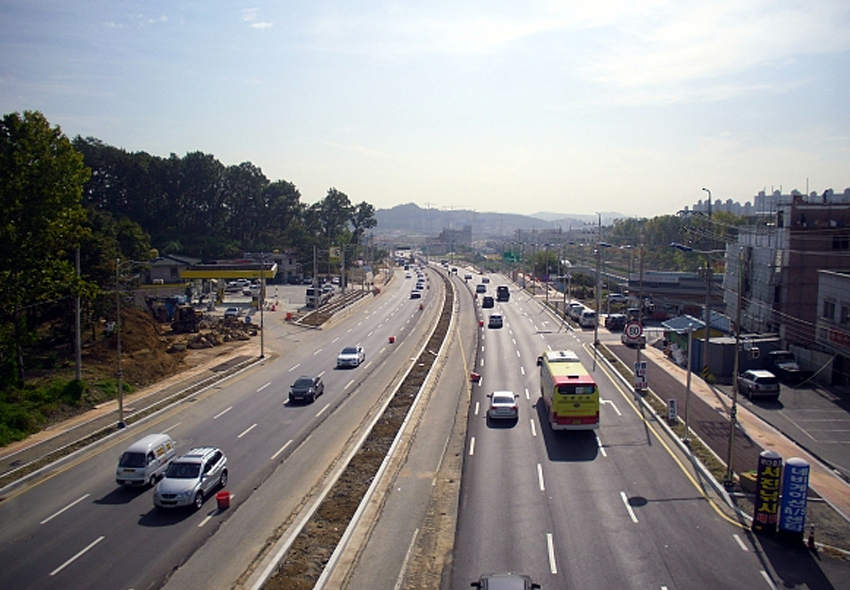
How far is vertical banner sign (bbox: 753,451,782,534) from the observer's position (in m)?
19.1

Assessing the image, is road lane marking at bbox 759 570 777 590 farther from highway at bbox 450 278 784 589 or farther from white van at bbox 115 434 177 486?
white van at bbox 115 434 177 486

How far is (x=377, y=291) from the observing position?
10738 centimetres

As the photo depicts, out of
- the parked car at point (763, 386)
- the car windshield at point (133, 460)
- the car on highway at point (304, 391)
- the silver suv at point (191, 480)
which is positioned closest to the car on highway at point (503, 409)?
the car on highway at point (304, 391)

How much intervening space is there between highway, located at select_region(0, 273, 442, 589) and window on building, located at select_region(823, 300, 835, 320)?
88.2ft

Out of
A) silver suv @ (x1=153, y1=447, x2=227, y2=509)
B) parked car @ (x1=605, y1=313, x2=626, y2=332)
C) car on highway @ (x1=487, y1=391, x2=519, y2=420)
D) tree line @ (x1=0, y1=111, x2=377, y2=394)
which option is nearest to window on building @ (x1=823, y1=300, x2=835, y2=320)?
car on highway @ (x1=487, y1=391, x2=519, y2=420)

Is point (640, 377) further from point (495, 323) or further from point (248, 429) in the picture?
point (495, 323)

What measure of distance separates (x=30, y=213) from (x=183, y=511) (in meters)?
22.0

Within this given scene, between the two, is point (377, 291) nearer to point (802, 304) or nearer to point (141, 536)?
point (802, 304)

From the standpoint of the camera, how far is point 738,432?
30.0m

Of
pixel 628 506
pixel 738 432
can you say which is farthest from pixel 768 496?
pixel 738 432

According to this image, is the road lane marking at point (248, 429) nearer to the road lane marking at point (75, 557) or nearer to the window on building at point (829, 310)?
the road lane marking at point (75, 557)

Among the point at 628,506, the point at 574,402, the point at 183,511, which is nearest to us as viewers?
the point at 628,506

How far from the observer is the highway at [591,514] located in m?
16.7

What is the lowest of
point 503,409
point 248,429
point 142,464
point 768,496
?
point 248,429
